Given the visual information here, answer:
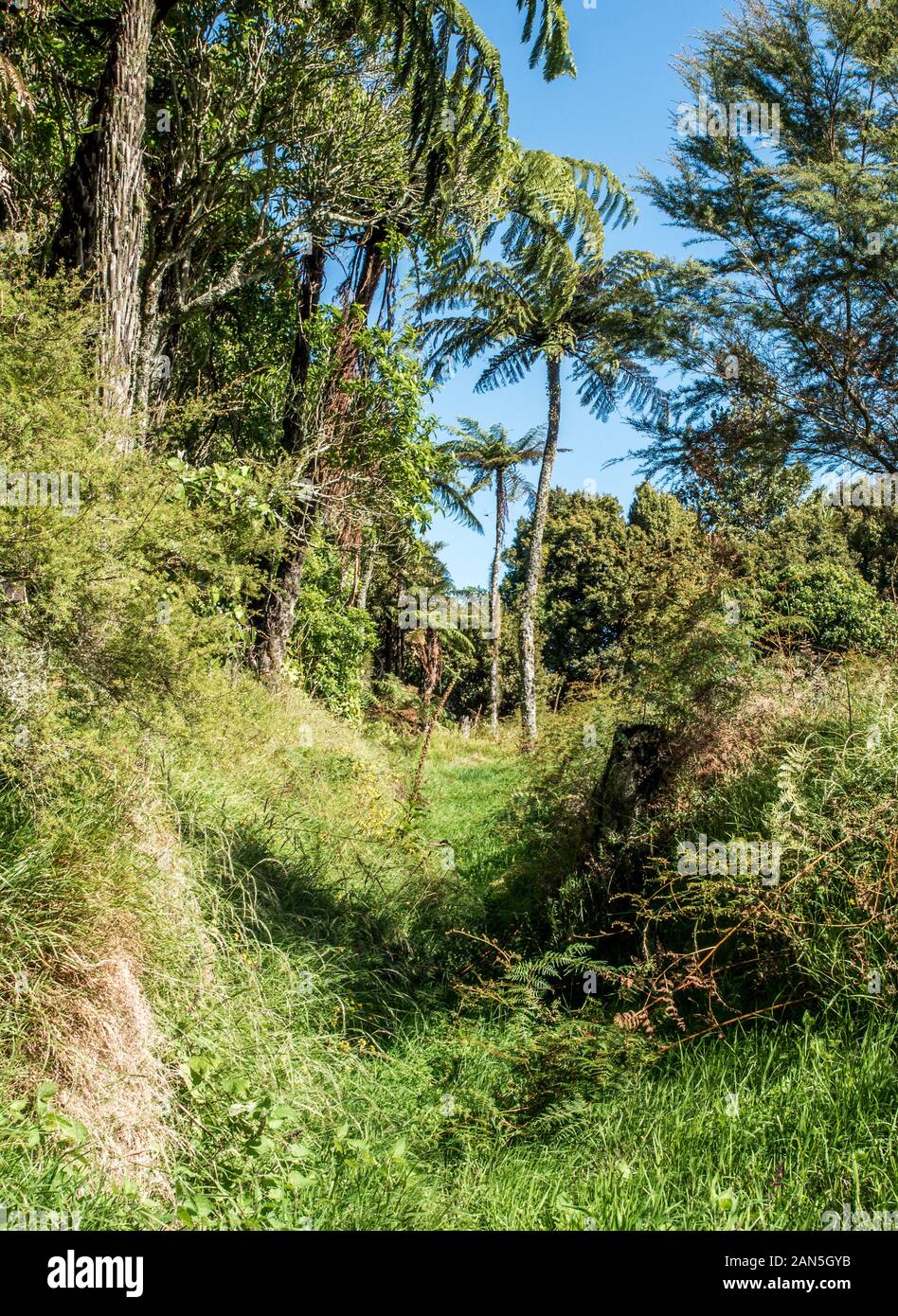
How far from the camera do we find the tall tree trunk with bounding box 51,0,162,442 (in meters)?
5.71

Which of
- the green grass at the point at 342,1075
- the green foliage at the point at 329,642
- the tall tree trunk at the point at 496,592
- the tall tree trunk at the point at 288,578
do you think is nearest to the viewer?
the green grass at the point at 342,1075

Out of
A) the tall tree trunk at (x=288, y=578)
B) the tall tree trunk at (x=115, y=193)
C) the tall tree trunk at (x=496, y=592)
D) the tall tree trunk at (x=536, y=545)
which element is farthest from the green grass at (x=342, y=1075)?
the tall tree trunk at (x=496, y=592)

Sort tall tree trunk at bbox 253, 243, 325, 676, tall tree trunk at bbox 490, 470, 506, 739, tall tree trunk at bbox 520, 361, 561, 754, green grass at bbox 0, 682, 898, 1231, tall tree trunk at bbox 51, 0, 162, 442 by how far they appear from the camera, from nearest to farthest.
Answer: green grass at bbox 0, 682, 898, 1231, tall tree trunk at bbox 51, 0, 162, 442, tall tree trunk at bbox 253, 243, 325, 676, tall tree trunk at bbox 520, 361, 561, 754, tall tree trunk at bbox 490, 470, 506, 739

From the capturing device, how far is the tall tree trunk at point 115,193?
225 inches

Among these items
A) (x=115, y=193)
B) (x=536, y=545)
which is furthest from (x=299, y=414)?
(x=536, y=545)

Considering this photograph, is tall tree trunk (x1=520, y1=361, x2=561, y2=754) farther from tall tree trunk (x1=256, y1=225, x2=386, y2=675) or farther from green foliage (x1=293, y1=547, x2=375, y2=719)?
tall tree trunk (x1=256, y1=225, x2=386, y2=675)

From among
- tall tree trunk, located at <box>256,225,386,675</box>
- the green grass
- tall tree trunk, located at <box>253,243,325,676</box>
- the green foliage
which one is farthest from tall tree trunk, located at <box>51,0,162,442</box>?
the green foliage

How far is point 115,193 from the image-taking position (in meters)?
5.72

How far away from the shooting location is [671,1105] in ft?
11.6

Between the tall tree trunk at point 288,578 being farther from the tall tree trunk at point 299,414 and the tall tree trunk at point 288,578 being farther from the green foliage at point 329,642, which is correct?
the green foliage at point 329,642

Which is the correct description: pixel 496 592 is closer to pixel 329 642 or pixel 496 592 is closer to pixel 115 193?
pixel 329 642

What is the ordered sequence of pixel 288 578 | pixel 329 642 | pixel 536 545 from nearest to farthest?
pixel 288 578, pixel 329 642, pixel 536 545
